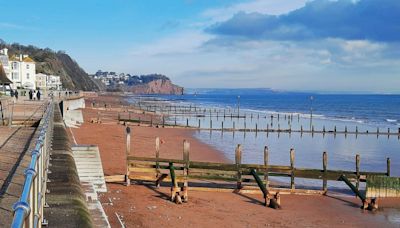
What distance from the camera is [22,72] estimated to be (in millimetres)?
98875

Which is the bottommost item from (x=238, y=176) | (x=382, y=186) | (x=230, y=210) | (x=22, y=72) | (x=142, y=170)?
(x=230, y=210)

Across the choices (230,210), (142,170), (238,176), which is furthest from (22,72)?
(230,210)

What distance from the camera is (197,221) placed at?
14.6 m

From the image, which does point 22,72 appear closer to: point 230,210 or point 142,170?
point 142,170

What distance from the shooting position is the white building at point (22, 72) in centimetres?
9484

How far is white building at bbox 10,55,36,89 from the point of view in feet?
311

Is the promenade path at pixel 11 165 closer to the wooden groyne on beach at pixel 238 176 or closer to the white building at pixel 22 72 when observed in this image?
the wooden groyne on beach at pixel 238 176

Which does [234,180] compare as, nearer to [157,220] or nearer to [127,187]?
[127,187]

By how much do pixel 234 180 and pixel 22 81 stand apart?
89.1m

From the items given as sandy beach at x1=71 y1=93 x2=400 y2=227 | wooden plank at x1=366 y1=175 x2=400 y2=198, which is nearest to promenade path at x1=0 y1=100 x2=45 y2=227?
sandy beach at x1=71 y1=93 x2=400 y2=227

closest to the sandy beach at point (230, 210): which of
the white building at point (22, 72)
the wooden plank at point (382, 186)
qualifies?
the wooden plank at point (382, 186)

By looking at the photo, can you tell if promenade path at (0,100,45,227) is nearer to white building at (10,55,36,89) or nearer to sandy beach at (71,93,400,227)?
sandy beach at (71,93,400,227)

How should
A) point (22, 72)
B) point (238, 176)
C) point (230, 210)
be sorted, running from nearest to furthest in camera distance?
point (230, 210) → point (238, 176) → point (22, 72)

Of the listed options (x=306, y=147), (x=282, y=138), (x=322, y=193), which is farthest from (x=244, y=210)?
(x=282, y=138)
